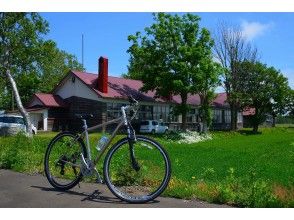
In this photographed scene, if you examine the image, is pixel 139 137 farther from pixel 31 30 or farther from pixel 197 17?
pixel 197 17

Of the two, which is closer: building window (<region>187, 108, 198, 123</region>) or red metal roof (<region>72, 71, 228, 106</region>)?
red metal roof (<region>72, 71, 228, 106</region>)

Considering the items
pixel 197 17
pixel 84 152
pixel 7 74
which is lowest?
pixel 84 152

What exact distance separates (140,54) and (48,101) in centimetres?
1001

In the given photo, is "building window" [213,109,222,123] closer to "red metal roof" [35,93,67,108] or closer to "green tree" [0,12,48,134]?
"red metal roof" [35,93,67,108]

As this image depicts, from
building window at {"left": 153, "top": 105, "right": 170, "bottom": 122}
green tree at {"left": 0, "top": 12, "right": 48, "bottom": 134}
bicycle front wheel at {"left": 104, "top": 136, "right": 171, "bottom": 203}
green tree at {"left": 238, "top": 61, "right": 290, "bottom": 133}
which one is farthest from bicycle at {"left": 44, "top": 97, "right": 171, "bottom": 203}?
green tree at {"left": 238, "top": 61, "right": 290, "bottom": 133}

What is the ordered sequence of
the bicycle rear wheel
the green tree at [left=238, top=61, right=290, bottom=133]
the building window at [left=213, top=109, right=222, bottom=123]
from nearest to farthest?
the bicycle rear wheel → the green tree at [left=238, top=61, right=290, bottom=133] → the building window at [left=213, top=109, right=222, bottom=123]

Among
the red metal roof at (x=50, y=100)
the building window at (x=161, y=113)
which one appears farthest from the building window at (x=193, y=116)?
the red metal roof at (x=50, y=100)

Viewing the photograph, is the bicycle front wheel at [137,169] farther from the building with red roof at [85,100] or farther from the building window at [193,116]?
the building window at [193,116]

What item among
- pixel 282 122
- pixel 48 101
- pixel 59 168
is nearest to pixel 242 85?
pixel 48 101

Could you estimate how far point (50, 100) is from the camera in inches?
1747

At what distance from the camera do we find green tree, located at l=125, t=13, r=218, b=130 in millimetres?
40344

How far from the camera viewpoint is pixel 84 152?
21.6 feet

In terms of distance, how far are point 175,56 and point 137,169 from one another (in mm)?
35350

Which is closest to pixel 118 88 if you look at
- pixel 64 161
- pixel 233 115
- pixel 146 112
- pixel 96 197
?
pixel 146 112
